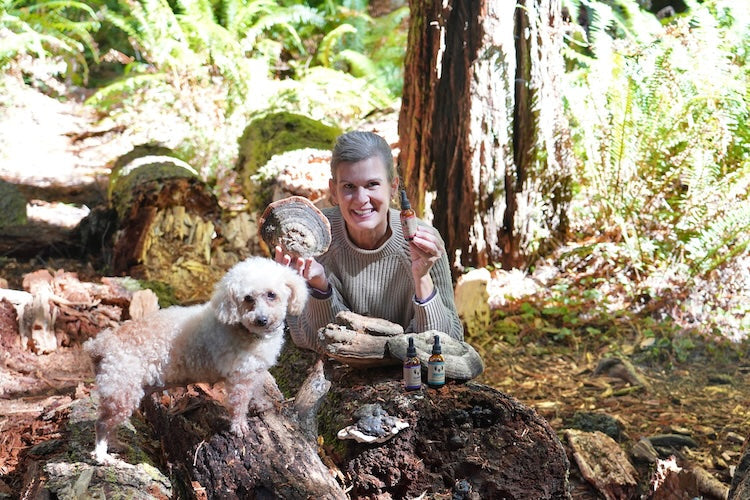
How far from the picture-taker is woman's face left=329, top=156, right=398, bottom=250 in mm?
2877

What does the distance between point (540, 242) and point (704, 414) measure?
2014mm

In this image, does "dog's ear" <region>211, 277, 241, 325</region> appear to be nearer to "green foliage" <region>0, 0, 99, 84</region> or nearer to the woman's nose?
the woman's nose

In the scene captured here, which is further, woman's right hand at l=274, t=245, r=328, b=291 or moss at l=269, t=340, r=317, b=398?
moss at l=269, t=340, r=317, b=398

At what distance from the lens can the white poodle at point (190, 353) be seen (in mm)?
2680

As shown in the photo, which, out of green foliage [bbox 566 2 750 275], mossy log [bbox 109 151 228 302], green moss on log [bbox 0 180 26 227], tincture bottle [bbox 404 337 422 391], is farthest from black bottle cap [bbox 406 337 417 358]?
green moss on log [bbox 0 180 26 227]

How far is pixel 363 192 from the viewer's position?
2.90 metres

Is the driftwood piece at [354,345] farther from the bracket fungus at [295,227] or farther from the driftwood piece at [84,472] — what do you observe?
the driftwood piece at [84,472]

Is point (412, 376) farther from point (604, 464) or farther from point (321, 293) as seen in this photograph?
point (604, 464)

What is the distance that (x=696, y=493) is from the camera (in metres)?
3.31

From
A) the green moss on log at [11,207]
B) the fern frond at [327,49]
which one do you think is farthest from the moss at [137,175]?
the fern frond at [327,49]

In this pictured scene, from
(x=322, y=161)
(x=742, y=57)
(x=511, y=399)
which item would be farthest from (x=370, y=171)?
(x=742, y=57)

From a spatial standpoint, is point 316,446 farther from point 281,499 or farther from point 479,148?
point 479,148

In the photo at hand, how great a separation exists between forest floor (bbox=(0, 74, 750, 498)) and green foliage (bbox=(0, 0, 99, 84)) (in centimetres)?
376

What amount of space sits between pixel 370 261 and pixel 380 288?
14cm
